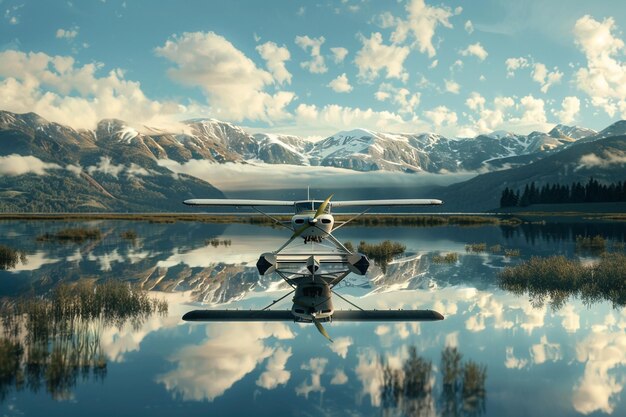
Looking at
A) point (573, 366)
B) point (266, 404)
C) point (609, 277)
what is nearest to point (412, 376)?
point (266, 404)

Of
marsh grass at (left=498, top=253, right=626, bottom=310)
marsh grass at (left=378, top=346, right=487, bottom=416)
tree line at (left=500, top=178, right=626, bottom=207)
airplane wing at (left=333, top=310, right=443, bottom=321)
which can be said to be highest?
tree line at (left=500, top=178, right=626, bottom=207)

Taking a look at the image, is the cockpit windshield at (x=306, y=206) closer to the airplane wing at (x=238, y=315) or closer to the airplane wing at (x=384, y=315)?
the airplane wing at (x=238, y=315)

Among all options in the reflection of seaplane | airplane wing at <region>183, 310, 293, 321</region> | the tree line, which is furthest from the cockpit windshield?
the tree line

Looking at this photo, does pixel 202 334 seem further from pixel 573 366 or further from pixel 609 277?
pixel 609 277

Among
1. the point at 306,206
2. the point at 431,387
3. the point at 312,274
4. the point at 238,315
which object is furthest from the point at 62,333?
the point at 306,206

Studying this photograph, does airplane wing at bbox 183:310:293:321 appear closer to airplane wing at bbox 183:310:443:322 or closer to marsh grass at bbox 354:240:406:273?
airplane wing at bbox 183:310:443:322

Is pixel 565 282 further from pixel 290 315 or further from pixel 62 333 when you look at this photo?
pixel 62 333
